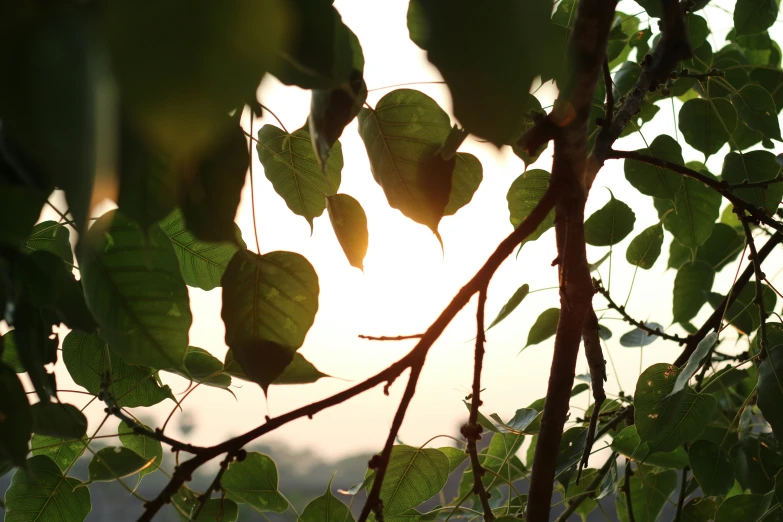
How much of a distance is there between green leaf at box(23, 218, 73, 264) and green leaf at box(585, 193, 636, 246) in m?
0.39

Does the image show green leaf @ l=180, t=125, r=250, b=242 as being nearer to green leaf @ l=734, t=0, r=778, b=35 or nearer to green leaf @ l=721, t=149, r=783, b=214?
green leaf @ l=721, t=149, r=783, b=214

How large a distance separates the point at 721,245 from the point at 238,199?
662mm

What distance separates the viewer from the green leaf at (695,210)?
0.51 m

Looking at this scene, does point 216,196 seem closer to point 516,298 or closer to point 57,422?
point 57,422

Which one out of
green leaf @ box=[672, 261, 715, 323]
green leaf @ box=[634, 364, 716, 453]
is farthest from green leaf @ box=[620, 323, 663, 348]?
green leaf @ box=[634, 364, 716, 453]

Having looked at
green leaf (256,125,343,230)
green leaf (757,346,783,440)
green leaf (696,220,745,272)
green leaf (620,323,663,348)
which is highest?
green leaf (696,220,745,272)

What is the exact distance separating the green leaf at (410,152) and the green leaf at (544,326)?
0.25 meters

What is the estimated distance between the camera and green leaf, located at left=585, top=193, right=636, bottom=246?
51 centimetres

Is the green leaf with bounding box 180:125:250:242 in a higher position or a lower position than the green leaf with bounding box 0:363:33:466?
higher

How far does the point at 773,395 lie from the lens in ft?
1.14

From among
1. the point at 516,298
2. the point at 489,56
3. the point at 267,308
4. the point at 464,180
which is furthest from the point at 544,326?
the point at 489,56

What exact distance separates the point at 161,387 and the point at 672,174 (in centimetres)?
43

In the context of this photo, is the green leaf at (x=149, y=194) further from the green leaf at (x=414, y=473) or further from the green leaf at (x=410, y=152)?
the green leaf at (x=414, y=473)

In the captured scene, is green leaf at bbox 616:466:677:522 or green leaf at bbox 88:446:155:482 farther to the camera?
green leaf at bbox 616:466:677:522
